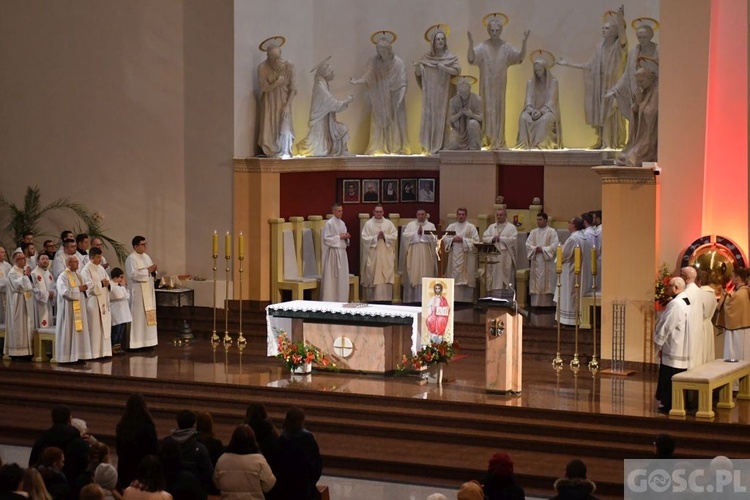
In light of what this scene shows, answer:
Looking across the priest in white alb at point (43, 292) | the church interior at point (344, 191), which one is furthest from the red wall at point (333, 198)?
the priest in white alb at point (43, 292)

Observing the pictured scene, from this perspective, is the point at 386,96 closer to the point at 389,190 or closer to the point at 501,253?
the point at 389,190

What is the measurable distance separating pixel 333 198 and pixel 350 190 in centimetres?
29

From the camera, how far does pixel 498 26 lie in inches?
769

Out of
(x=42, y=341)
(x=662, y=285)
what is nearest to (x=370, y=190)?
(x=42, y=341)

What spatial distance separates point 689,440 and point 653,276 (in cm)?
304

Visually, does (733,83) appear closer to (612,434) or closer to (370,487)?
(612,434)

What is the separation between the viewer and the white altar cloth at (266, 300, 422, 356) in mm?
14586

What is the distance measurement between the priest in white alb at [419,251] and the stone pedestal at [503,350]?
5.48 metres

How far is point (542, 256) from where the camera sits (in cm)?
1809

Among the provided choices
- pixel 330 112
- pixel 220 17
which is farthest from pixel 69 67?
pixel 330 112

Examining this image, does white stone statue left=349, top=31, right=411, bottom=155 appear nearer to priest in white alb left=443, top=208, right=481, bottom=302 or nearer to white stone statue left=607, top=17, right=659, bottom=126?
priest in white alb left=443, top=208, right=481, bottom=302

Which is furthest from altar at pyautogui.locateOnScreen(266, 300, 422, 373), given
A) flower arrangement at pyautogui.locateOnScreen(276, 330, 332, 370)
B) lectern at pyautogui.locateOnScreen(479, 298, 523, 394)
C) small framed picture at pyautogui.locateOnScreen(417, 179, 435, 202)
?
small framed picture at pyautogui.locateOnScreen(417, 179, 435, 202)

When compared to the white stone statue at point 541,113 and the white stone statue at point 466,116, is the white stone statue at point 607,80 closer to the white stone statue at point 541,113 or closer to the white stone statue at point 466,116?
the white stone statue at point 541,113

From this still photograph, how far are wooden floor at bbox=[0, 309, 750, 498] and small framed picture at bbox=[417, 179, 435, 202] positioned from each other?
4533 mm
